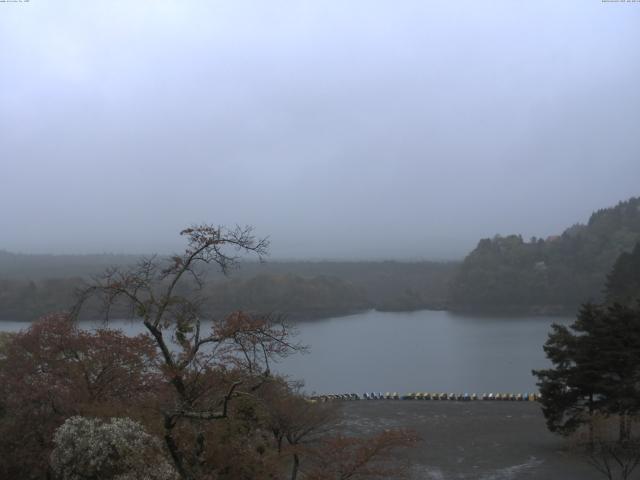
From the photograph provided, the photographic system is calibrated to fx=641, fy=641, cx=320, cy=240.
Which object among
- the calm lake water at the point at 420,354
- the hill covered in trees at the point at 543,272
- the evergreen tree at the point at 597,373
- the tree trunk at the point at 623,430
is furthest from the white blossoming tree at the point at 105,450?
the hill covered in trees at the point at 543,272

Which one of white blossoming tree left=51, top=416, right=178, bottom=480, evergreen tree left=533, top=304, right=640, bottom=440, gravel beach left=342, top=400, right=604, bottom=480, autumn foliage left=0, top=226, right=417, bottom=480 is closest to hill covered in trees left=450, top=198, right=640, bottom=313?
gravel beach left=342, top=400, right=604, bottom=480

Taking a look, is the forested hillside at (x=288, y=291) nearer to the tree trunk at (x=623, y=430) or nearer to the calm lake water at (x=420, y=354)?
the calm lake water at (x=420, y=354)

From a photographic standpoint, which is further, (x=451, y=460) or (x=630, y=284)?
(x=630, y=284)

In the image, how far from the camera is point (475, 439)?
13.3m

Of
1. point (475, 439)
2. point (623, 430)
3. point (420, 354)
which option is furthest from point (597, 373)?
point (420, 354)

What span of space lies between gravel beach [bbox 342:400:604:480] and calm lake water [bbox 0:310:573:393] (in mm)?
7000

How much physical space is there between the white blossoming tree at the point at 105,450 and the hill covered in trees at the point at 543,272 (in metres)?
51.5

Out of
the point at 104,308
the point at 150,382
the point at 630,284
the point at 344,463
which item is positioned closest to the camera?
the point at 104,308

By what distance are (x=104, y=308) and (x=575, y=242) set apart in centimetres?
6092

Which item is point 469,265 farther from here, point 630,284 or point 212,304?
point 630,284

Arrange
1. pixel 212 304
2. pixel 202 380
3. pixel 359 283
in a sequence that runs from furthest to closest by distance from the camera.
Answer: pixel 359 283, pixel 212 304, pixel 202 380

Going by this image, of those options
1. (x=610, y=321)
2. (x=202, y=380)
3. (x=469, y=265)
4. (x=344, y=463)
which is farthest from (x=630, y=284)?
(x=469, y=265)

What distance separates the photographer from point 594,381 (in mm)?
11305

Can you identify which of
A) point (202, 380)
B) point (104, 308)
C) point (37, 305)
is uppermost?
point (104, 308)
